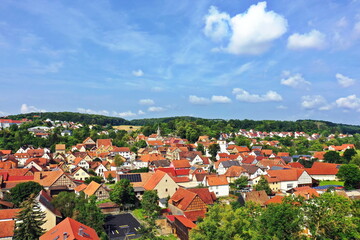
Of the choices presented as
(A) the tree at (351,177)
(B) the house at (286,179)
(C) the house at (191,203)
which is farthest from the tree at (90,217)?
(A) the tree at (351,177)

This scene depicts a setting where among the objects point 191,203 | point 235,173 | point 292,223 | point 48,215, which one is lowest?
point 48,215

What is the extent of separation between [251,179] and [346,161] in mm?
34087

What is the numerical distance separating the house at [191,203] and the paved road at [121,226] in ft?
18.8

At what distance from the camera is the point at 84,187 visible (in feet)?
148

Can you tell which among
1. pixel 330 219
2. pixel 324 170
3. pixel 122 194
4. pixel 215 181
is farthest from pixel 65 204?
pixel 324 170

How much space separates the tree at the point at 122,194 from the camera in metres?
37.6

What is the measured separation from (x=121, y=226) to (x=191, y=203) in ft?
30.2

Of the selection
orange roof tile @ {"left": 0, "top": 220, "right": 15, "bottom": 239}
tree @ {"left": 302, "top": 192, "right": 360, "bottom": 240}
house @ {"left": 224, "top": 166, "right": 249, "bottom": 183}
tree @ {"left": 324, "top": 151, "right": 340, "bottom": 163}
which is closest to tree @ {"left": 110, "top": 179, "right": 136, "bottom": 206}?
orange roof tile @ {"left": 0, "top": 220, "right": 15, "bottom": 239}

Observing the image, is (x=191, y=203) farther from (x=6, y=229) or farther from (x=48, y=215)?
(x=6, y=229)

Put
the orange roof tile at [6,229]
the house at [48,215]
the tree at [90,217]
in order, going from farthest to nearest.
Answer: the house at [48,215] → the tree at [90,217] → the orange roof tile at [6,229]

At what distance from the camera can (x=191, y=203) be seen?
112 ft

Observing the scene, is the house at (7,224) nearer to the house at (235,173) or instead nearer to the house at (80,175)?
the house at (80,175)

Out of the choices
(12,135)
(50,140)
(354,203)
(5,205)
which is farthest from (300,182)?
(12,135)

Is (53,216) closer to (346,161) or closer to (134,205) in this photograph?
(134,205)
